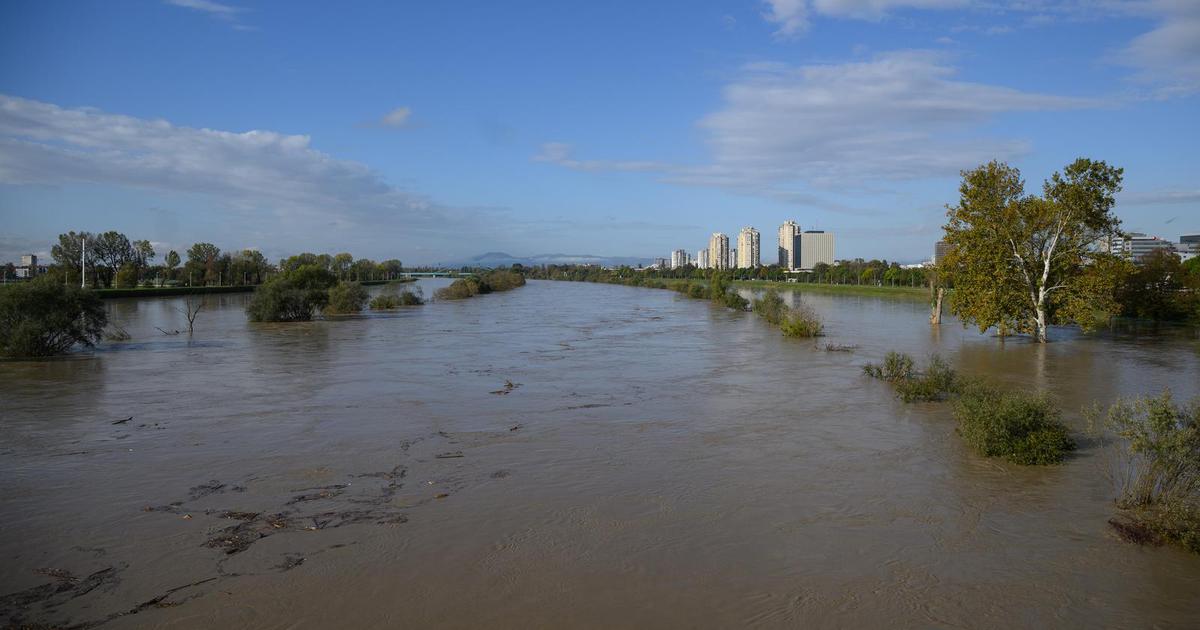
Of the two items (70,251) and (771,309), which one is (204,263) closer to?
(70,251)

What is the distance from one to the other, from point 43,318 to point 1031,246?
86.5ft

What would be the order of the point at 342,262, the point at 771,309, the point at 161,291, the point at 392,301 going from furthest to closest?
the point at 342,262 < the point at 161,291 < the point at 392,301 < the point at 771,309

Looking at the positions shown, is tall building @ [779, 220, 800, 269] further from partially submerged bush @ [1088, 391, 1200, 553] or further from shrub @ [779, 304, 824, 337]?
partially submerged bush @ [1088, 391, 1200, 553]

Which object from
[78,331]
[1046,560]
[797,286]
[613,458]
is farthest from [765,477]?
[797,286]

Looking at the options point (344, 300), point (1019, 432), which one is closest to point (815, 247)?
point (344, 300)

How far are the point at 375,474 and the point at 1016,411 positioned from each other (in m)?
7.66

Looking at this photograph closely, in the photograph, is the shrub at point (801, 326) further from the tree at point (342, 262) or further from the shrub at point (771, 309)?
the tree at point (342, 262)

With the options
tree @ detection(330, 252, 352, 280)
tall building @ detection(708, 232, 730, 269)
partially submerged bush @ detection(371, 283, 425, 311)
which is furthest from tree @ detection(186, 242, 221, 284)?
tall building @ detection(708, 232, 730, 269)

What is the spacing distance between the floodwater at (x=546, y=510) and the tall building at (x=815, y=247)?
172 metres

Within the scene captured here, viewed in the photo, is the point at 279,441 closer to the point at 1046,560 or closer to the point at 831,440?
the point at 831,440

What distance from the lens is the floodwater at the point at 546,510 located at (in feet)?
16.9

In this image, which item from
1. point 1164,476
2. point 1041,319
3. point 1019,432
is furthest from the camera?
point 1041,319

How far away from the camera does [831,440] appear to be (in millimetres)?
9930

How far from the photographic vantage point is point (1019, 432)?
8.71 m
